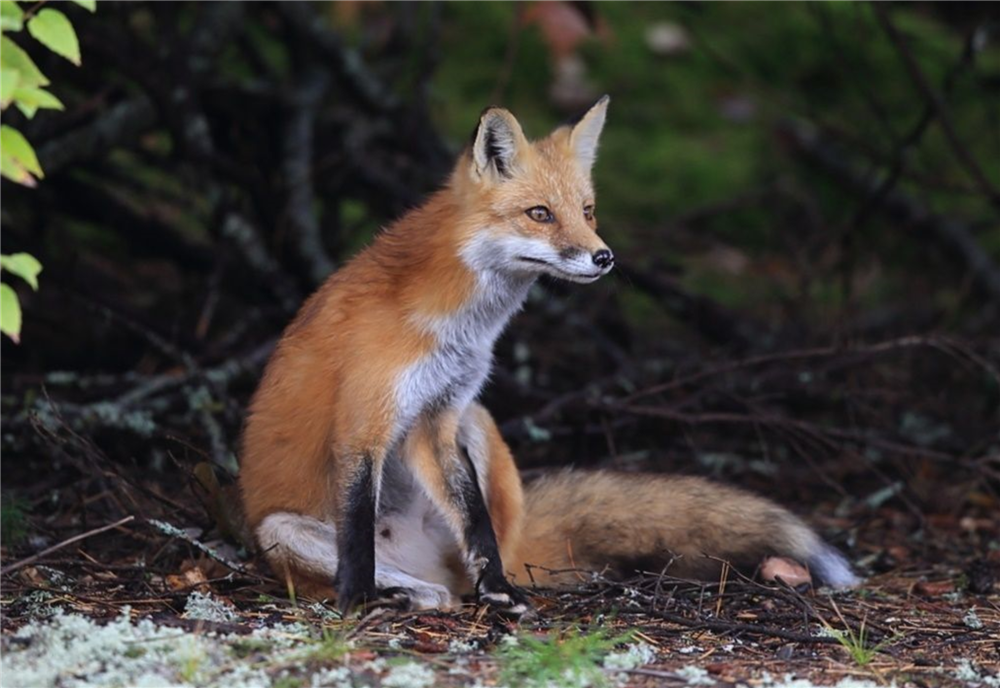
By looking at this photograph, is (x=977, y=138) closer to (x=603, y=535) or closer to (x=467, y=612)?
(x=603, y=535)

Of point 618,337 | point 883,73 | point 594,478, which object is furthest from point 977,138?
point 594,478

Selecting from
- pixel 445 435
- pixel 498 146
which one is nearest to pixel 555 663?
pixel 445 435

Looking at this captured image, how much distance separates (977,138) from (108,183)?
674cm

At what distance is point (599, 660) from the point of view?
3.69 meters

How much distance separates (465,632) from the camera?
4.14 metres

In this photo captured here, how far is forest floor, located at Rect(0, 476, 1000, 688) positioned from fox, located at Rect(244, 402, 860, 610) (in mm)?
175

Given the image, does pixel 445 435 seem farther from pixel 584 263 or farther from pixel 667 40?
pixel 667 40

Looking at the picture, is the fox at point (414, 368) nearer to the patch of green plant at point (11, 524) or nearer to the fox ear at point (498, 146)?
the fox ear at point (498, 146)

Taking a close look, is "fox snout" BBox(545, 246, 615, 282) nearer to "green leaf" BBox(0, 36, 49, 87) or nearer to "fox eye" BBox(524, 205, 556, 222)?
"fox eye" BBox(524, 205, 556, 222)

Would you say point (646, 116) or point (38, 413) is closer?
point (38, 413)

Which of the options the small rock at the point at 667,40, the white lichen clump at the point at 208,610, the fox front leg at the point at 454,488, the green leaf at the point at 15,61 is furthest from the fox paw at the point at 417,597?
the small rock at the point at 667,40

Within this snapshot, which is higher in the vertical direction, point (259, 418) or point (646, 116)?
point (646, 116)

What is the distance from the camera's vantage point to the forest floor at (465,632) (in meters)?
3.45

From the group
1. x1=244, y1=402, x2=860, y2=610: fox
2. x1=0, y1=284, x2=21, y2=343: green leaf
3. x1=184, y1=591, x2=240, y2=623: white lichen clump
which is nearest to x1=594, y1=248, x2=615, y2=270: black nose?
x1=244, y1=402, x2=860, y2=610: fox
